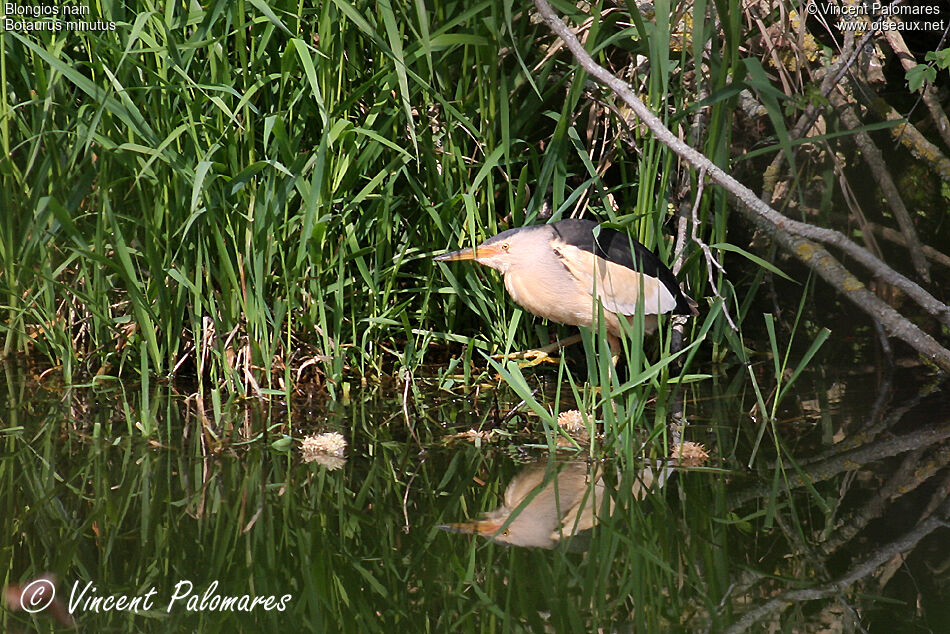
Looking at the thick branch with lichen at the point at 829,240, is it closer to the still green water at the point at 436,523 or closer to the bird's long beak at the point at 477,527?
the still green water at the point at 436,523

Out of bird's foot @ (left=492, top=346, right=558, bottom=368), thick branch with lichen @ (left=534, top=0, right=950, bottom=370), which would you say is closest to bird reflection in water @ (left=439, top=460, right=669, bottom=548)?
thick branch with lichen @ (left=534, top=0, right=950, bottom=370)

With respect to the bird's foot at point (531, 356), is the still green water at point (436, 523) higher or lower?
higher

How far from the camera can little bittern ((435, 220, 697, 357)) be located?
2.62 metres

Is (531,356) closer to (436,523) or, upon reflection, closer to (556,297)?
(556,297)

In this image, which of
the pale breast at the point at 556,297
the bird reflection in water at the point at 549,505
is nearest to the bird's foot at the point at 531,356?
the pale breast at the point at 556,297

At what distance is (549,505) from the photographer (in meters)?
1.92

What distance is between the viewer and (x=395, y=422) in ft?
8.07

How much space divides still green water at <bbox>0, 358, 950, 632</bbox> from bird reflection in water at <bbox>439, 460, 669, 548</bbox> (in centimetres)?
2

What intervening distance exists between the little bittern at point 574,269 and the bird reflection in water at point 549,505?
64 cm

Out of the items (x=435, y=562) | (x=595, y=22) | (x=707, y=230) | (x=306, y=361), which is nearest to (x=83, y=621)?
(x=435, y=562)

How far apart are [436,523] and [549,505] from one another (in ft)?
0.75

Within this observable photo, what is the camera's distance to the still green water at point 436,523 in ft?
4.95

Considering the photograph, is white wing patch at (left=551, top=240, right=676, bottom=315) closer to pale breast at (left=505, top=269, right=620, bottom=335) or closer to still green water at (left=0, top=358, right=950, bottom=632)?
pale breast at (left=505, top=269, right=620, bottom=335)

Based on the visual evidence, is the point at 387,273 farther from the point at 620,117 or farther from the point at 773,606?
the point at 773,606
